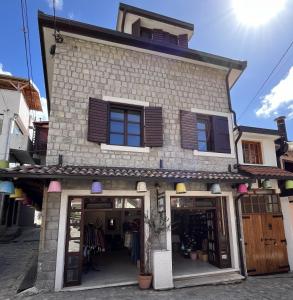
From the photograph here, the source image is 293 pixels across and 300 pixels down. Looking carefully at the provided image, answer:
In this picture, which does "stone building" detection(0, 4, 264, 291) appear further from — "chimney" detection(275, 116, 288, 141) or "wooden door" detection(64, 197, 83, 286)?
"chimney" detection(275, 116, 288, 141)

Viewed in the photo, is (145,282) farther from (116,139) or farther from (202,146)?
(202,146)

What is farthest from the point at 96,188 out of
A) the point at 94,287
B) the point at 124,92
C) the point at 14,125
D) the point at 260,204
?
the point at 14,125

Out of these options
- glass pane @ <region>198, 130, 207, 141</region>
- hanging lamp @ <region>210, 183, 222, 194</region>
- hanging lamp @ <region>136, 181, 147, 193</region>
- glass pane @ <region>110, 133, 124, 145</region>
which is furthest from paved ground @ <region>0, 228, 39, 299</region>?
glass pane @ <region>198, 130, 207, 141</region>

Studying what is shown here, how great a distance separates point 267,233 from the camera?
8648mm

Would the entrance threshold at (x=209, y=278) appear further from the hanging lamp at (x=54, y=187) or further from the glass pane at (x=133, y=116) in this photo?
the glass pane at (x=133, y=116)

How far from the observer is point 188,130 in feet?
27.5

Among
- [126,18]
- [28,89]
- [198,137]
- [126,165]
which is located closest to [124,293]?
[126,165]

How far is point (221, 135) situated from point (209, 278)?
488 centimetres

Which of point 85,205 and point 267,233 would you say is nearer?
point 85,205

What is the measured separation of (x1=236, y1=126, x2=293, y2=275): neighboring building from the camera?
8.30 meters

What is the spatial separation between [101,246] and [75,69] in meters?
7.25

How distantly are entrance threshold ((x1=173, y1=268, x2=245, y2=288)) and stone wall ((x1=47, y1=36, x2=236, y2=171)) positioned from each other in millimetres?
3408

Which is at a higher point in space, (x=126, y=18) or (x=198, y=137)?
(x=126, y=18)

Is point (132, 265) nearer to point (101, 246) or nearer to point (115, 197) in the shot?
point (101, 246)
